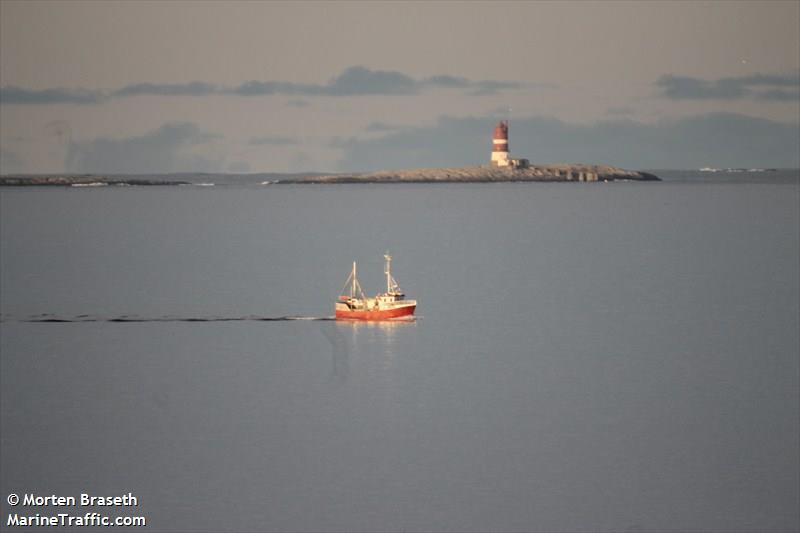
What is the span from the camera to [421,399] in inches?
1453

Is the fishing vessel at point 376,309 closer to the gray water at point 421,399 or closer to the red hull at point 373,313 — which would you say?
the red hull at point 373,313

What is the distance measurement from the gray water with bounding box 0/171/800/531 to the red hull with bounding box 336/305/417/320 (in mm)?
1298

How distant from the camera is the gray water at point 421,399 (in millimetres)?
27422

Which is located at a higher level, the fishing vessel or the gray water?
the fishing vessel

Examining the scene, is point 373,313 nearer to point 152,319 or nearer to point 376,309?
point 376,309

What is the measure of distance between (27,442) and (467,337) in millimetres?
20960

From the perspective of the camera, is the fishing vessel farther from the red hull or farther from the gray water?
the gray water

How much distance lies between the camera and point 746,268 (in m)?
77.4

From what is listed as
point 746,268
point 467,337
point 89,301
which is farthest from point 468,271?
point 467,337

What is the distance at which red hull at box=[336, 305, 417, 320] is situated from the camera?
55.4 metres

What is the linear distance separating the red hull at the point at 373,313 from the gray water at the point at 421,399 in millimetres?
1298

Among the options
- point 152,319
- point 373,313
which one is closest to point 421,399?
point 373,313

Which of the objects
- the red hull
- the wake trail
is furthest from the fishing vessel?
the wake trail

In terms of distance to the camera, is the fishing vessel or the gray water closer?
the gray water
